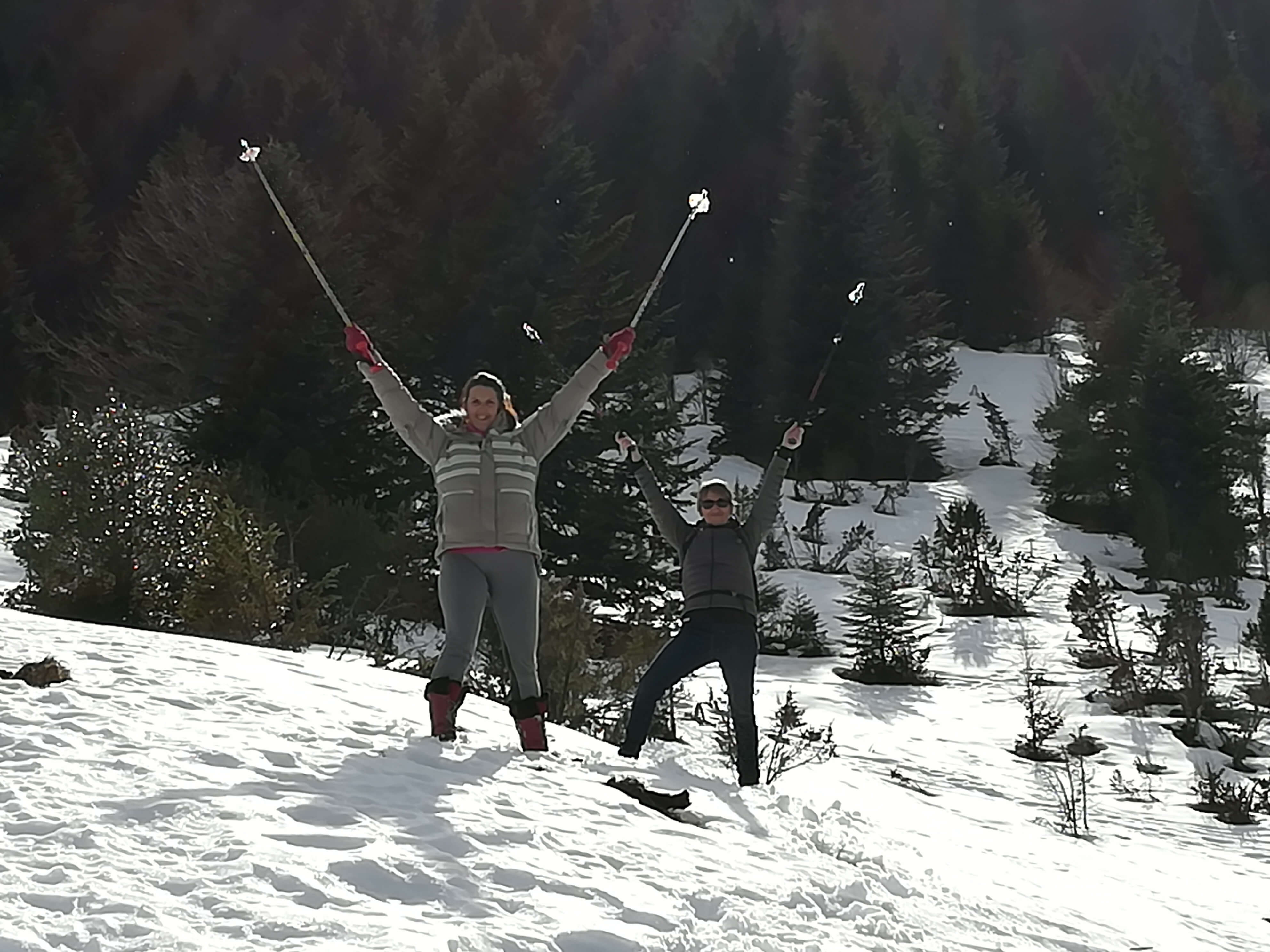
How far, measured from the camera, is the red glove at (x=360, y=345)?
15.1ft

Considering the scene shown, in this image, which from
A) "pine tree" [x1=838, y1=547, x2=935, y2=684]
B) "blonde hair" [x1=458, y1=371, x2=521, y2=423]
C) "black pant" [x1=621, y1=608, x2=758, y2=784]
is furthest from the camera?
"pine tree" [x1=838, y1=547, x2=935, y2=684]

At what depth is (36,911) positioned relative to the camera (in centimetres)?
257

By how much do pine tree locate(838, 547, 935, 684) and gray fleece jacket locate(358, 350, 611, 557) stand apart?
7917mm

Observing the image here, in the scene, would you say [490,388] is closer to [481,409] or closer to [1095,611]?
[481,409]

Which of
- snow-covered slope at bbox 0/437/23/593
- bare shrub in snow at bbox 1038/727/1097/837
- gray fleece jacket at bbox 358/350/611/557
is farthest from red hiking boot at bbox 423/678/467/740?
snow-covered slope at bbox 0/437/23/593

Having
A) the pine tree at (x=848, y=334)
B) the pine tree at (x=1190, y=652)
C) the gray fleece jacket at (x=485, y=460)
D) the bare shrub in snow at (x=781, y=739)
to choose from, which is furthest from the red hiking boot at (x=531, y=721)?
the pine tree at (x=848, y=334)

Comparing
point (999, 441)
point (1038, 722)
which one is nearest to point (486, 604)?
point (1038, 722)

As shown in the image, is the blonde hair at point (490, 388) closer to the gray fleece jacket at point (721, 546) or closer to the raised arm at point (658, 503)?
the raised arm at point (658, 503)

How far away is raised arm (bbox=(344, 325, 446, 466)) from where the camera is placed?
4.69m

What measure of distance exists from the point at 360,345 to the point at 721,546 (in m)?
1.90

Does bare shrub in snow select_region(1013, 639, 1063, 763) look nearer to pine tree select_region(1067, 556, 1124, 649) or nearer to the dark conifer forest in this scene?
pine tree select_region(1067, 556, 1124, 649)

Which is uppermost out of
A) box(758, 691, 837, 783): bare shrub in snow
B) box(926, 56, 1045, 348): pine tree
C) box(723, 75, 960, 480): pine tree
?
box(926, 56, 1045, 348): pine tree

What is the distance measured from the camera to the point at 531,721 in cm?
472

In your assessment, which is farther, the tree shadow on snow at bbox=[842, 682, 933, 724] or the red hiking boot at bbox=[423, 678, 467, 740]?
the tree shadow on snow at bbox=[842, 682, 933, 724]
